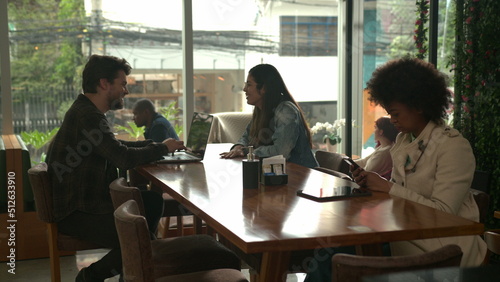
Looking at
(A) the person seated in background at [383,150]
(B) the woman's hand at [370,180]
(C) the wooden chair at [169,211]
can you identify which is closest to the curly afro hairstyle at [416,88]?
(B) the woman's hand at [370,180]

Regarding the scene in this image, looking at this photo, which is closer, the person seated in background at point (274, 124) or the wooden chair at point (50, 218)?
the wooden chair at point (50, 218)

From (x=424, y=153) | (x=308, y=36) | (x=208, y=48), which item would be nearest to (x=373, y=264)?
(x=424, y=153)

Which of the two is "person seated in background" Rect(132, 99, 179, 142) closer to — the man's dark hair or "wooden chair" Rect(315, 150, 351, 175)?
the man's dark hair

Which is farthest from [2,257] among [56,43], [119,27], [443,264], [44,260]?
[443,264]

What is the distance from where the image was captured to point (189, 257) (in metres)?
2.71

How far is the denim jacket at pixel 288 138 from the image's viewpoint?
13.3 feet

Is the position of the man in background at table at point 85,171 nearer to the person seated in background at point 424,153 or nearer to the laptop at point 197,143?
the laptop at point 197,143

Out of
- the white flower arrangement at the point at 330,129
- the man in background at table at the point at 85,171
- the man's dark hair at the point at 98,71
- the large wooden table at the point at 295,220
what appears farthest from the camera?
the white flower arrangement at the point at 330,129

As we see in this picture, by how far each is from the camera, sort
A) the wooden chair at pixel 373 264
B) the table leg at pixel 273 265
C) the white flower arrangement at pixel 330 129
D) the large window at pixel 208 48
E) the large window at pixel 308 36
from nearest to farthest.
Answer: the wooden chair at pixel 373 264 → the table leg at pixel 273 265 → the large window at pixel 208 48 → the white flower arrangement at pixel 330 129 → the large window at pixel 308 36

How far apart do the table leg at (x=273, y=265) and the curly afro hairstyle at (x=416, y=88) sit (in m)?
0.90

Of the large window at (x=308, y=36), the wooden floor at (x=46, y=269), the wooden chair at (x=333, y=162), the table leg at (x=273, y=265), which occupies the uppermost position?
the large window at (x=308, y=36)

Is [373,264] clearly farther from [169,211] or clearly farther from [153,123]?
[153,123]

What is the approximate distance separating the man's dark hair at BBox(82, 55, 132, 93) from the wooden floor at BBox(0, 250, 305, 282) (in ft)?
4.71

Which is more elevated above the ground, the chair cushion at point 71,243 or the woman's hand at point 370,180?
the woman's hand at point 370,180
